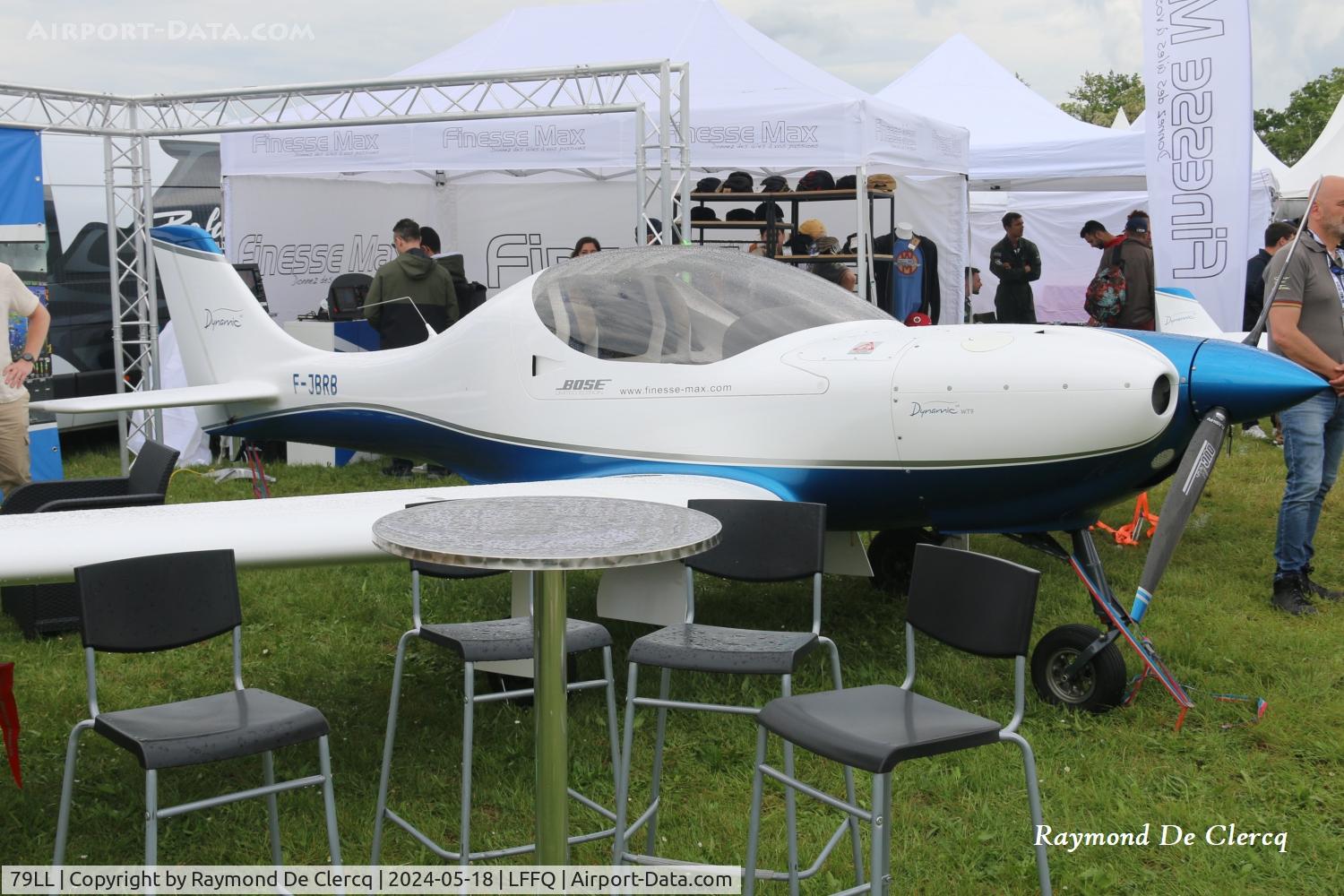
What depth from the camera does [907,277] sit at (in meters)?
11.4

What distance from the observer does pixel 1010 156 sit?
14156 mm

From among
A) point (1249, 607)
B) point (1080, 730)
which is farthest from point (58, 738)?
point (1249, 607)

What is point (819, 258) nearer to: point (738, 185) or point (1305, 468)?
point (738, 185)

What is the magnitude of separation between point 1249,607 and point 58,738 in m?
4.92

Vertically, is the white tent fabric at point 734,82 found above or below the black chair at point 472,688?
above

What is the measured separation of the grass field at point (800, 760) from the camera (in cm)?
319

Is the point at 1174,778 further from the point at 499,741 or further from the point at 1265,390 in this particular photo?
the point at 499,741

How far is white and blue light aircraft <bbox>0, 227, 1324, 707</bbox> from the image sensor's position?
3947 millimetres

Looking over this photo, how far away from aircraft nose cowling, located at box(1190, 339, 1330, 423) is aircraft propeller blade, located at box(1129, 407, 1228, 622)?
47 millimetres

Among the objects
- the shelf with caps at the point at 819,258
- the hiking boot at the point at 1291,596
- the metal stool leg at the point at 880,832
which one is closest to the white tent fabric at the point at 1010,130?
the shelf with caps at the point at 819,258

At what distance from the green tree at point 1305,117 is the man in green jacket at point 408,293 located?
45823 millimetres

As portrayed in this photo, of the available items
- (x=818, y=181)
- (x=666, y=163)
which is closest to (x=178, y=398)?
(x=666, y=163)

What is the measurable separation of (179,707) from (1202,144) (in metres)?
6.23
